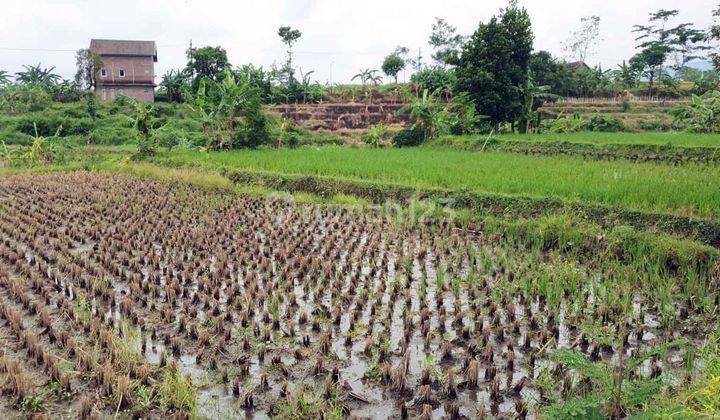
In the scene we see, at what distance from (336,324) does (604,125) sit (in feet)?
68.3

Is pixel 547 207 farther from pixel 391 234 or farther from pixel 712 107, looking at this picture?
pixel 712 107

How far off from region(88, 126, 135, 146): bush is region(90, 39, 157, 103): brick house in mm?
10923

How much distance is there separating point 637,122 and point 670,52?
16334mm

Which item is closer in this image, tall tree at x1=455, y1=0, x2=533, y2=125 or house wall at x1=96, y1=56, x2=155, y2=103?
tall tree at x1=455, y1=0, x2=533, y2=125

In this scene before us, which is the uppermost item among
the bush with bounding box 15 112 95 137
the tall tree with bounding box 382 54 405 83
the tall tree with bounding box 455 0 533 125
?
the tall tree with bounding box 382 54 405 83

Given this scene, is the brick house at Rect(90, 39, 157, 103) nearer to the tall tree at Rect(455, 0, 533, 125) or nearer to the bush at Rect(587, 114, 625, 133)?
the tall tree at Rect(455, 0, 533, 125)

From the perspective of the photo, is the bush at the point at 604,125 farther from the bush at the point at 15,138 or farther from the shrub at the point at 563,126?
the bush at the point at 15,138

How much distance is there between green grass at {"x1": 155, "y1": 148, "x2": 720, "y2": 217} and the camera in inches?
269

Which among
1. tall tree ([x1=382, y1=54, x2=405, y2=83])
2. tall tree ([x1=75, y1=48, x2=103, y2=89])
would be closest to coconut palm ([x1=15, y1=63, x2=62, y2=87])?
tall tree ([x1=75, y1=48, x2=103, y2=89])

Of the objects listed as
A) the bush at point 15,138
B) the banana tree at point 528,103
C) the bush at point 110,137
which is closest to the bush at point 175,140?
the bush at point 110,137

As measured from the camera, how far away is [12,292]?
473cm

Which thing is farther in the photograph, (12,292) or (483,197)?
(483,197)

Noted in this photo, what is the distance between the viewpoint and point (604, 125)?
72.3 feet

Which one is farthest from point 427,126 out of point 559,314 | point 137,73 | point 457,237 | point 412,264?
point 137,73
